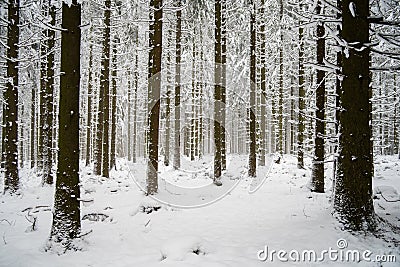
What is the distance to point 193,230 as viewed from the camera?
22.5ft

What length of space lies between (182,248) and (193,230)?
1.42m

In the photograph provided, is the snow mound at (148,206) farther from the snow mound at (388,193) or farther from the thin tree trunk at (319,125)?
the snow mound at (388,193)

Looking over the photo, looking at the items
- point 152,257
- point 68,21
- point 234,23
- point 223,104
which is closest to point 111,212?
point 152,257

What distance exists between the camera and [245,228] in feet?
22.5

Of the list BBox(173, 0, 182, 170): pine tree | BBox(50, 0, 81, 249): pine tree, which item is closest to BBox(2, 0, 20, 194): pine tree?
BBox(173, 0, 182, 170): pine tree

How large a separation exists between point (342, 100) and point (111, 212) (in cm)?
707

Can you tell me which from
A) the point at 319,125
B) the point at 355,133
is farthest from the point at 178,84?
the point at 355,133

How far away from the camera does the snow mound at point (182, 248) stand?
5.27 meters

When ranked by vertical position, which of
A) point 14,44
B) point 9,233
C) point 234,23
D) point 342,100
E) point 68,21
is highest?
point 234,23

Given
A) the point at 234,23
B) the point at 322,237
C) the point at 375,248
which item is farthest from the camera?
the point at 234,23

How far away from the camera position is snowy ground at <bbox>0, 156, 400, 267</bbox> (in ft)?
17.2

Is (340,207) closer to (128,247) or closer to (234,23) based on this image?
(128,247)

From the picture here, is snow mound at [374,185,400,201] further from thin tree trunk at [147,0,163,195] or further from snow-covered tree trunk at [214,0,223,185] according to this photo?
thin tree trunk at [147,0,163,195]

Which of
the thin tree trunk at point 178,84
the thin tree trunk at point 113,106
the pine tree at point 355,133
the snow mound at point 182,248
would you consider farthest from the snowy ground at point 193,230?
the thin tree trunk at point 113,106
